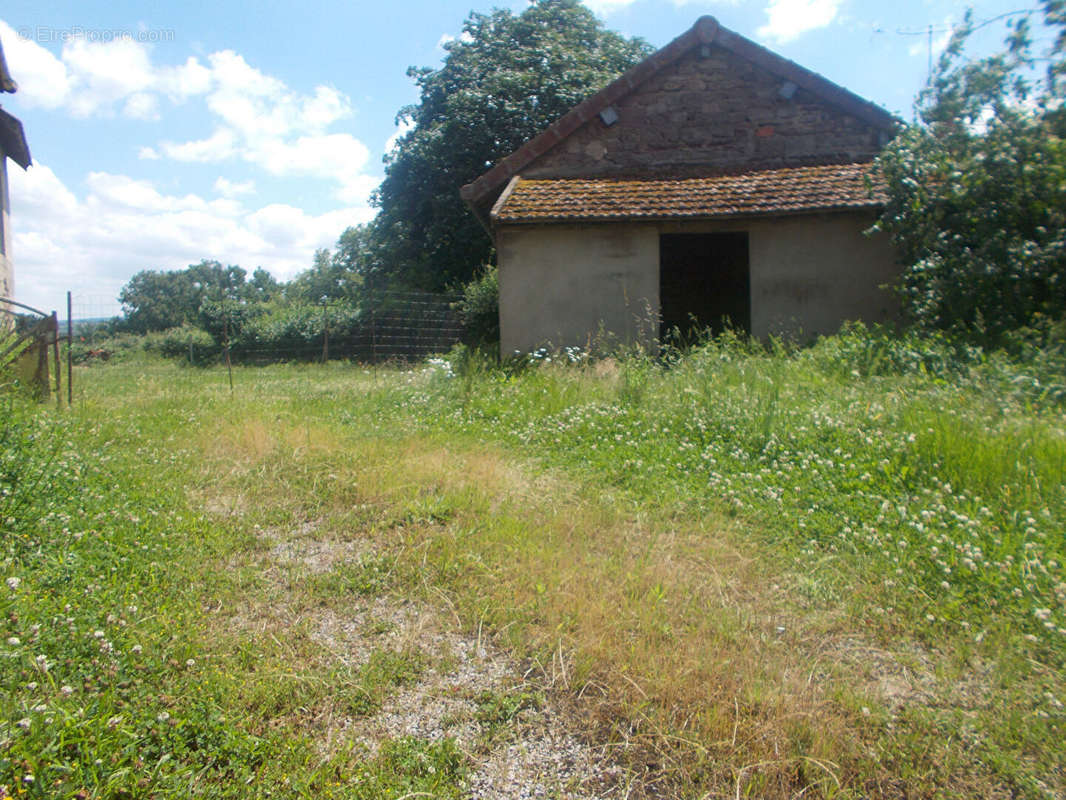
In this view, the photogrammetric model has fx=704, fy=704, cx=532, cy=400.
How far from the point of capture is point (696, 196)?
11078mm

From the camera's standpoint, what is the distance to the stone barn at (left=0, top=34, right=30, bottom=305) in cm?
1258

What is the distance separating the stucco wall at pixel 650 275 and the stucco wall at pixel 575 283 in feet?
0.05

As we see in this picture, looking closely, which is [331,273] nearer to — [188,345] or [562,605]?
[188,345]

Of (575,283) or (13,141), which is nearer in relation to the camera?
(575,283)

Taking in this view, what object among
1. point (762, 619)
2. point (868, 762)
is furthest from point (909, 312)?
point (868, 762)

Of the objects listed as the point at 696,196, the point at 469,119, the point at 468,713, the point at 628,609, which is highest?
the point at 469,119

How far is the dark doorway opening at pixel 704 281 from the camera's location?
15523 millimetres

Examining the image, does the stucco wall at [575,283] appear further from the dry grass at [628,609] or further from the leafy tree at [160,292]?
the leafy tree at [160,292]

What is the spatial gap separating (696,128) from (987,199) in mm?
5052

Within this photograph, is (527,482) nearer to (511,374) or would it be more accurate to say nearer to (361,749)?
(361,749)

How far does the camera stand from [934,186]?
9445mm

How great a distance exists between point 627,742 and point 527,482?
8.85 feet

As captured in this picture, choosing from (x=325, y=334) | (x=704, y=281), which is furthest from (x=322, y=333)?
(x=704, y=281)

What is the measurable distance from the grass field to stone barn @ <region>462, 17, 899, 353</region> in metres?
5.01
